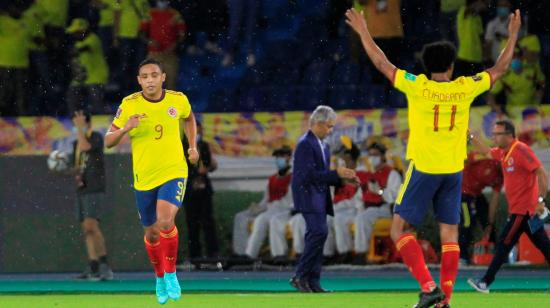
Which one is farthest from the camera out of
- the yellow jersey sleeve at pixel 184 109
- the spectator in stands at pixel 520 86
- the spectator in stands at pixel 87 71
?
the spectator in stands at pixel 87 71

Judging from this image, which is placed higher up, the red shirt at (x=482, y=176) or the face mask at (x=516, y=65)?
the face mask at (x=516, y=65)

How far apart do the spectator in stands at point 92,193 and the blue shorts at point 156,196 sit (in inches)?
238

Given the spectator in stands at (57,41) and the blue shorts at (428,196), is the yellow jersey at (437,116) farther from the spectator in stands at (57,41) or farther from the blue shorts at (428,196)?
the spectator in stands at (57,41)

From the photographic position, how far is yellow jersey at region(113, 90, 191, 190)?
1349cm

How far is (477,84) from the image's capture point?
11781mm

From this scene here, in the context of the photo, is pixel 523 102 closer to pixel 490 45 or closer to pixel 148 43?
pixel 490 45

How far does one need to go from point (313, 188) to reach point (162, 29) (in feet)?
23.6

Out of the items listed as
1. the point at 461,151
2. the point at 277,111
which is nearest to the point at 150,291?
the point at 277,111

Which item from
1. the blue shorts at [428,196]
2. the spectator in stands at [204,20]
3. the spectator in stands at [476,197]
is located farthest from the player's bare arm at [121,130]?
the spectator in stands at [204,20]

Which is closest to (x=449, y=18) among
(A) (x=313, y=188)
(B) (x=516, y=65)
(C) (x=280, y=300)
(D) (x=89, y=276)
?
(B) (x=516, y=65)

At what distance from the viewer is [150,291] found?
17.6m

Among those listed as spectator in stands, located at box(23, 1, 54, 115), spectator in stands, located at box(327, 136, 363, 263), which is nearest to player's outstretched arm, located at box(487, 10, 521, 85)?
spectator in stands, located at box(327, 136, 363, 263)

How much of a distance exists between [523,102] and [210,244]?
4.99m

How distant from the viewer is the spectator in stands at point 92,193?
778 inches
